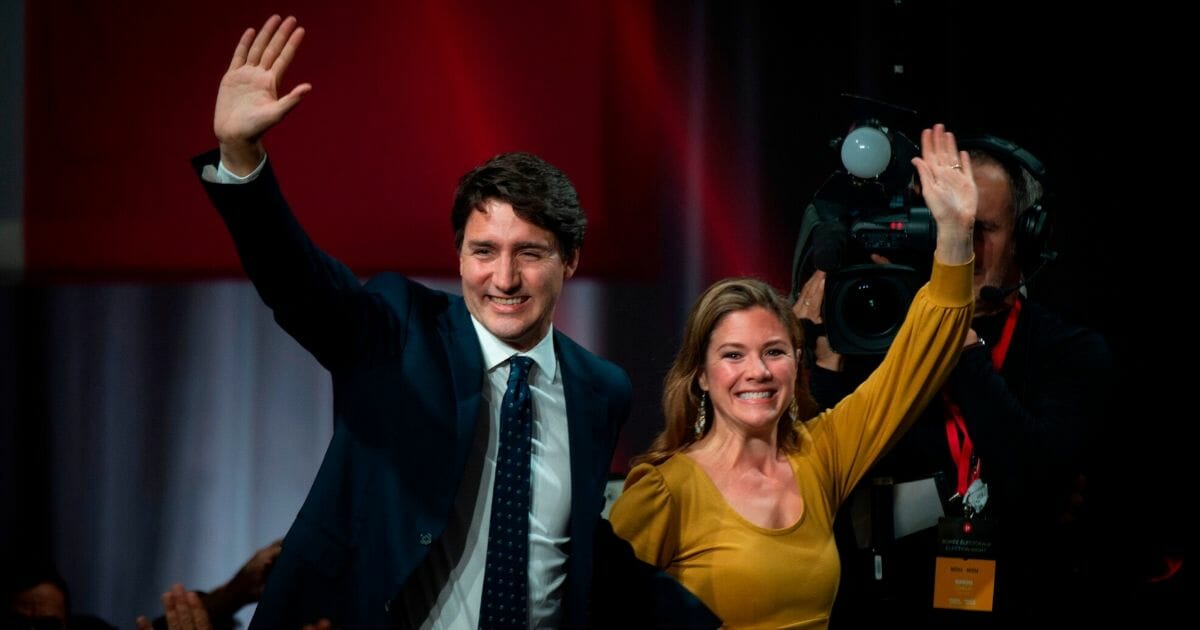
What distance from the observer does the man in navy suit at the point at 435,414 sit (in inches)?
67.3

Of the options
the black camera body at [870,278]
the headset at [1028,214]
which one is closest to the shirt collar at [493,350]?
the black camera body at [870,278]

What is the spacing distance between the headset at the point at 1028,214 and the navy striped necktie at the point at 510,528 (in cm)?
116

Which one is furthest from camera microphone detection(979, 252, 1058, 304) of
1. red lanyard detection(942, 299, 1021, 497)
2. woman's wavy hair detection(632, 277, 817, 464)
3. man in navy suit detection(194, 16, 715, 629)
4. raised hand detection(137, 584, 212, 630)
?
raised hand detection(137, 584, 212, 630)

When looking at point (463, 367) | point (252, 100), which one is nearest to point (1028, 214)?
point (463, 367)

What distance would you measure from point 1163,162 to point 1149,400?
653mm

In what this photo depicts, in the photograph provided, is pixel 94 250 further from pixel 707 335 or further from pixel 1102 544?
pixel 1102 544

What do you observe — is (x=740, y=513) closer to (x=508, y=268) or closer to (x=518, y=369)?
(x=518, y=369)

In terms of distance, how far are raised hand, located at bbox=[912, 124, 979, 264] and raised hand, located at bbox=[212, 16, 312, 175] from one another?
3.78 ft

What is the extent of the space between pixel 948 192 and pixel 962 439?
549 mm

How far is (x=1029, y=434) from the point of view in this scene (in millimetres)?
2414

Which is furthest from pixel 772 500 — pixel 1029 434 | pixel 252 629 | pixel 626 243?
pixel 626 243

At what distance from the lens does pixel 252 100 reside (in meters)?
1.64

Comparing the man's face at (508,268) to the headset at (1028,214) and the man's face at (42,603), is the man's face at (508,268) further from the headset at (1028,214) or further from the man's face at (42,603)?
the man's face at (42,603)

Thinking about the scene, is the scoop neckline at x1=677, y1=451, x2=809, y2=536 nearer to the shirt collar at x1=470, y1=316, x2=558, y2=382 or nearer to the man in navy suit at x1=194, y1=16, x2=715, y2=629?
the man in navy suit at x1=194, y1=16, x2=715, y2=629
